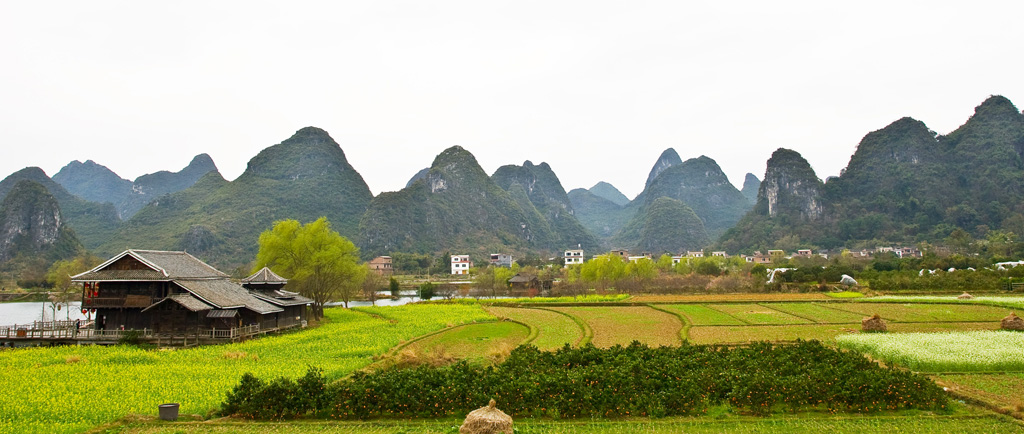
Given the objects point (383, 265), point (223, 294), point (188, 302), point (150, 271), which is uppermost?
point (383, 265)

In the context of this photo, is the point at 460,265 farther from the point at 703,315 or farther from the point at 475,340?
the point at 475,340

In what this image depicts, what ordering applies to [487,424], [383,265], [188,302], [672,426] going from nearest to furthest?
[487,424] → [672,426] → [188,302] → [383,265]

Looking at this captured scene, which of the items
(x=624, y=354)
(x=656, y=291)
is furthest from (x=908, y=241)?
(x=624, y=354)

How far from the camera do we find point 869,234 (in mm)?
108875

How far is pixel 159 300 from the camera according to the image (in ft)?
84.7

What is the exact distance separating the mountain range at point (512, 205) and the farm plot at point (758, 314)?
81.0m

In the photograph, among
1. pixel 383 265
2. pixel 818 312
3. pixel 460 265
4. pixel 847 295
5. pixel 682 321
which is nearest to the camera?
pixel 682 321

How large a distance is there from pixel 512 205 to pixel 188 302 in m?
147

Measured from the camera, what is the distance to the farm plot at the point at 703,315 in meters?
26.8

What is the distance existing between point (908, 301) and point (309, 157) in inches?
6008

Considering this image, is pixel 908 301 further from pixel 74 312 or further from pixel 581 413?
pixel 74 312

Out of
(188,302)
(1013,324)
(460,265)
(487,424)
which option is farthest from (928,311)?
(460,265)

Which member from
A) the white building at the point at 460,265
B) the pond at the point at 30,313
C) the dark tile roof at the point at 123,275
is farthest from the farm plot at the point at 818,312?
the white building at the point at 460,265

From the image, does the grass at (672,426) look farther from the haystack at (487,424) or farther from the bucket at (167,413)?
the haystack at (487,424)
